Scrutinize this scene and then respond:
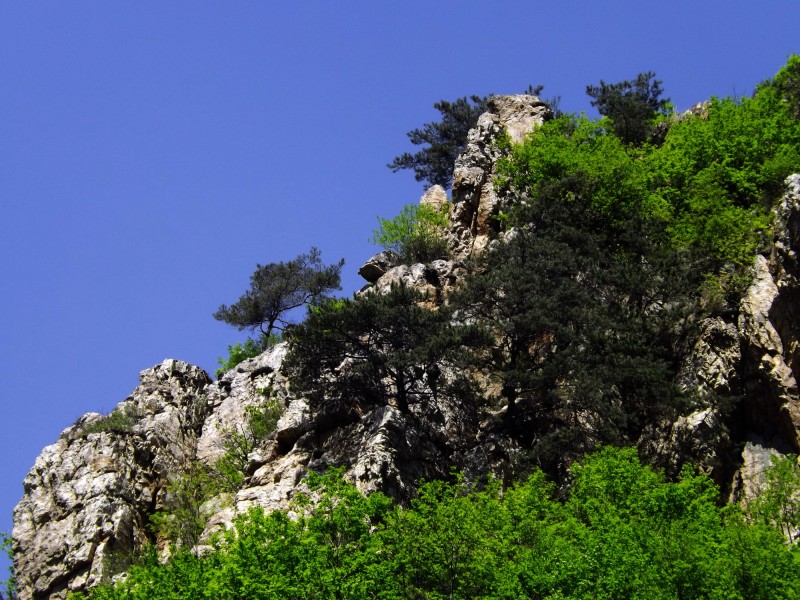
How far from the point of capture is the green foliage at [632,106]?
210 feet

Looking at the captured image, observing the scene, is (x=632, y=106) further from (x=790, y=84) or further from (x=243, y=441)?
(x=243, y=441)

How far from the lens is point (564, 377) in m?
42.6

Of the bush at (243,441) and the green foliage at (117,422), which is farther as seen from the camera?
the green foliage at (117,422)

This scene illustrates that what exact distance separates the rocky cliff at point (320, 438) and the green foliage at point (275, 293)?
8627mm

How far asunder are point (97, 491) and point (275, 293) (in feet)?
66.0

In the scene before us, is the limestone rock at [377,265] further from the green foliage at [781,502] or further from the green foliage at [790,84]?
the green foliage at [781,502]

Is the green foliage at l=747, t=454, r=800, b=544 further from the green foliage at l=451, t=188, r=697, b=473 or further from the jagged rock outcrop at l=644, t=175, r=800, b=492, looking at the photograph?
the green foliage at l=451, t=188, r=697, b=473

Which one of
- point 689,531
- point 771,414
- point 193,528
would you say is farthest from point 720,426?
point 193,528

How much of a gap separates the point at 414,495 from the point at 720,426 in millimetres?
10461

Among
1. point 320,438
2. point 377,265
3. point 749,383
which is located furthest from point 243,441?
point 749,383

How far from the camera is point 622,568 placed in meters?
31.2

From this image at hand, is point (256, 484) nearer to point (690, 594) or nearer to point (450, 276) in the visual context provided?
point (450, 276)

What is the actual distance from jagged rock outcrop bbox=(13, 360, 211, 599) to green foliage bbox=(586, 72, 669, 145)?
26019 millimetres

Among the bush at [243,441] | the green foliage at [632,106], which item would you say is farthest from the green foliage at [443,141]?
the bush at [243,441]
